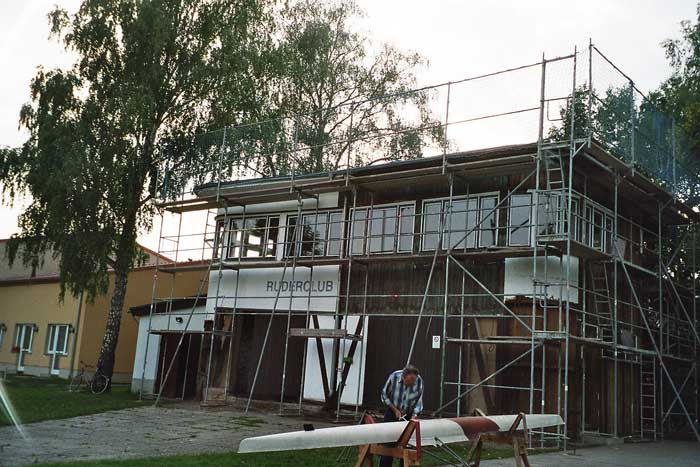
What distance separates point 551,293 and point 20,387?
17266 mm

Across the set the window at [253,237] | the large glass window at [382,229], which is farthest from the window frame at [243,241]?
the large glass window at [382,229]

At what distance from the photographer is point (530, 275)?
52.8 feet

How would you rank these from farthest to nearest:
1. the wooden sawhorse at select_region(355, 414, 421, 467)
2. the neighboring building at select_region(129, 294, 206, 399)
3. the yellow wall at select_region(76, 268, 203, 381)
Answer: the yellow wall at select_region(76, 268, 203, 381) < the neighboring building at select_region(129, 294, 206, 399) < the wooden sawhorse at select_region(355, 414, 421, 467)

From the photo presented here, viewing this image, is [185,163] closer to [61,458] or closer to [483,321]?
[483,321]

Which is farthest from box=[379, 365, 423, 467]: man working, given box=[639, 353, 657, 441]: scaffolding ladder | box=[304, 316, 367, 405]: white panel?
box=[639, 353, 657, 441]: scaffolding ladder

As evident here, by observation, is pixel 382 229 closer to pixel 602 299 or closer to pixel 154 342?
pixel 602 299

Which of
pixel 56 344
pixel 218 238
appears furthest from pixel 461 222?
pixel 56 344

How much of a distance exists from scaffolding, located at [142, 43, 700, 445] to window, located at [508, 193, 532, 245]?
33 millimetres

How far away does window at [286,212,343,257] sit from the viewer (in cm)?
1992

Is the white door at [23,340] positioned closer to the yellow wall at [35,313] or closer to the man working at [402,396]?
the yellow wall at [35,313]

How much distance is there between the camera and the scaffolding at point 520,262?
15.8 metres

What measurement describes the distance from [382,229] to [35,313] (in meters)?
20.7

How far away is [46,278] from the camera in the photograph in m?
32.3

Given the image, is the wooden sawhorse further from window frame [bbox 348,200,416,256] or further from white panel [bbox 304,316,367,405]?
window frame [bbox 348,200,416,256]
